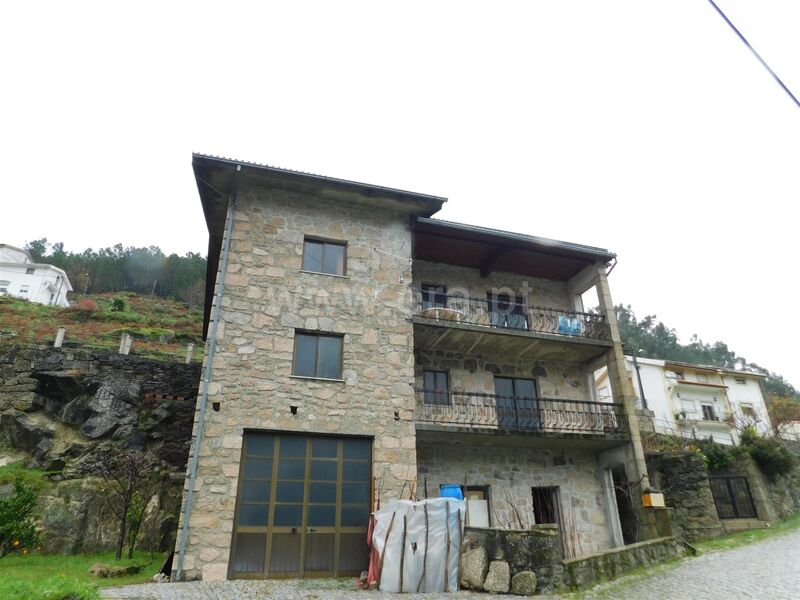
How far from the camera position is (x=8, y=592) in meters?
4.44

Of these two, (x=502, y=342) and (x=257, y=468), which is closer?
(x=257, y=468)

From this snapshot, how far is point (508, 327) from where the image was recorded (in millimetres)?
13812

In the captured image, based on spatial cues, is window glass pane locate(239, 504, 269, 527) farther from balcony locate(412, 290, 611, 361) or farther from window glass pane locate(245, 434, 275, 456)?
balcony locate(412, 290, 611, 361)

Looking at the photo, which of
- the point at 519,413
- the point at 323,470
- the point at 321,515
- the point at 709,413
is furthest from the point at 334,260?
the point at 709,413

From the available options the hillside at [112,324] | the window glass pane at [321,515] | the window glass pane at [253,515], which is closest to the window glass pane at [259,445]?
the window glass pane at [253,515]

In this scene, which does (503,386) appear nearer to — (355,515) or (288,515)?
(355,515)

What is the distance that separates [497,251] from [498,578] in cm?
894

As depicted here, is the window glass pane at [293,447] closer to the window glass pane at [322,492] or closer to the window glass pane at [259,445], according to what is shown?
the window glass pane at [259,445]

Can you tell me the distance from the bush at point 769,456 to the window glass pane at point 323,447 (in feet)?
53.1

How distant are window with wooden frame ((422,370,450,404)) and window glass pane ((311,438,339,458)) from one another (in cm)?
333

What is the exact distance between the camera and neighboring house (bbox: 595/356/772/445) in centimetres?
2978

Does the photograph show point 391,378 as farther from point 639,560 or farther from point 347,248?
point 639,560

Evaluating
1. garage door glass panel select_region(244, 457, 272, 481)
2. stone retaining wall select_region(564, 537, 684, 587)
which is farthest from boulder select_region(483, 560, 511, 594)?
garage door glass panel select_region(244, 457, 272, 481)

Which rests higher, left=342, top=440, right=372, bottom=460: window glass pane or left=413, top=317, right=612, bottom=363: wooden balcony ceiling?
left=413, top=317, right=612, bottom=363: wooden balcony ceiling
